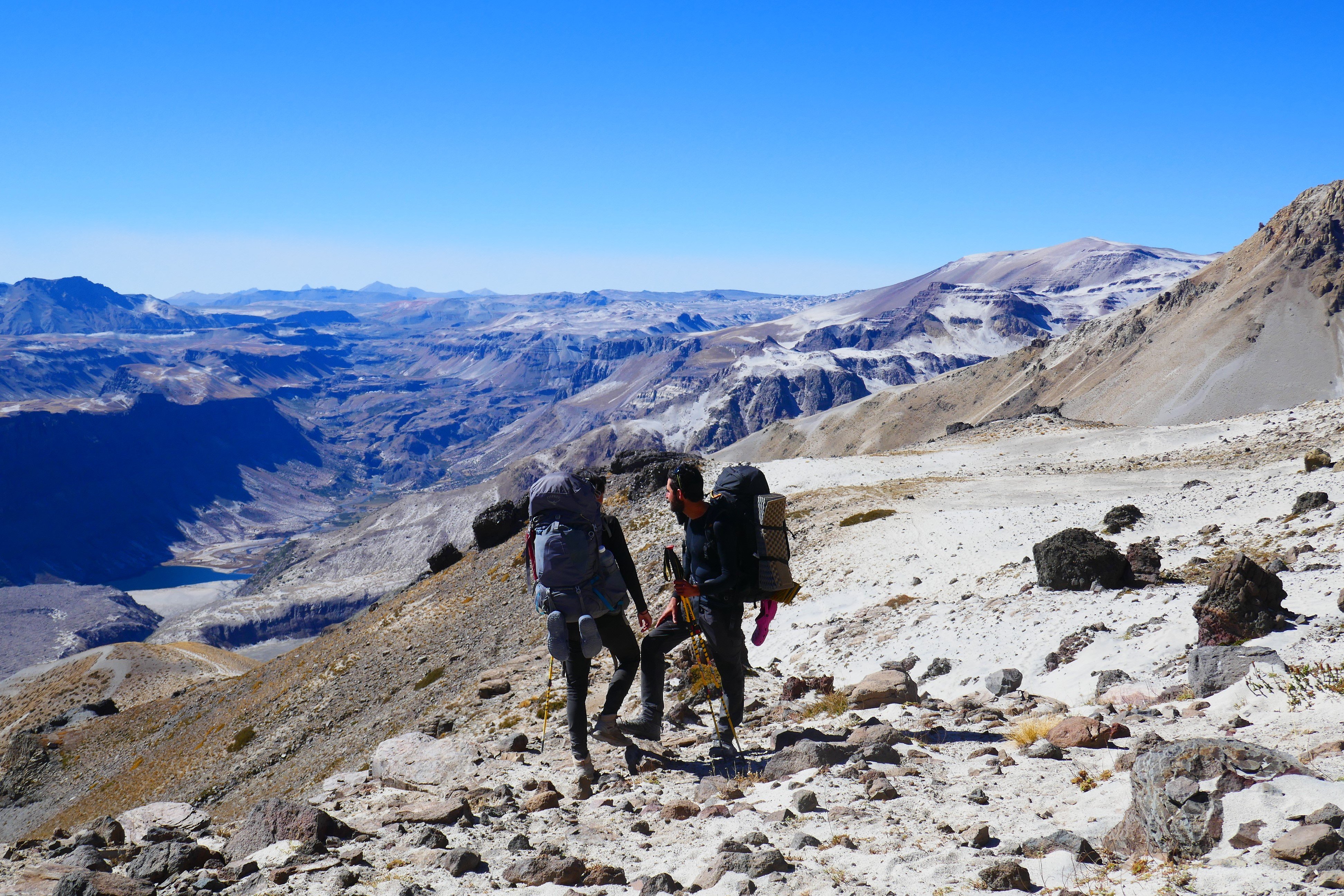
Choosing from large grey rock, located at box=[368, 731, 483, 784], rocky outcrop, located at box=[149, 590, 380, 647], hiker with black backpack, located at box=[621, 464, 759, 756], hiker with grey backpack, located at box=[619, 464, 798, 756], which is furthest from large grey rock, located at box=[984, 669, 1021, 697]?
rocky outcrop, located at box=[149, 590, 380, 647]

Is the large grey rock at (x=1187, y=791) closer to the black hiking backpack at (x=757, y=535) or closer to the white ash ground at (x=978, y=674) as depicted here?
the white ash ground at (x=978, y=674)

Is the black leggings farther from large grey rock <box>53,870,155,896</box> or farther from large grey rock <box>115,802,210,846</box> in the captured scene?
large grey rock <box>115,802,210,846</box>

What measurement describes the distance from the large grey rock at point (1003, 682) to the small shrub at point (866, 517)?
1266 centimetres

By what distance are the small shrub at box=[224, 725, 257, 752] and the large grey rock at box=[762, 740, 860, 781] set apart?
73.1ft

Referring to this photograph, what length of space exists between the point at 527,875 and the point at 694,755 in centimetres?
321

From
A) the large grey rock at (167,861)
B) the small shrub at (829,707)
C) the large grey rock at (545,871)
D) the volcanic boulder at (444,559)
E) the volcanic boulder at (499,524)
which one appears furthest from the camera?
the volcanic boulder at (444,559)

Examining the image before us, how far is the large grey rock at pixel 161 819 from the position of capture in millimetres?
8885

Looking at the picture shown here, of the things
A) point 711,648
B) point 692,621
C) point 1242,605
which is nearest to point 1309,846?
point 711,648

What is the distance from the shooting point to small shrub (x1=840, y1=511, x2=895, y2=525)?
76.7ft

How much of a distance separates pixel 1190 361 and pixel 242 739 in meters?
121

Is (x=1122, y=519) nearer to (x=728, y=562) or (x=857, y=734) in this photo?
(x=857, y=734)

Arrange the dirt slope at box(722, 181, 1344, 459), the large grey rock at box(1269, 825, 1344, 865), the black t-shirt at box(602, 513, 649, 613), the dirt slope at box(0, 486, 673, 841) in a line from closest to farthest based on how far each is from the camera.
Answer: the large grey rock at box(1269, 825, 1344, 865) → the black t-shirt at box(602, 513, 649, 613) → the dirt slope at box(0, 486, 673, 841) → the dirt slope at box(722, 181, 1344, 459)

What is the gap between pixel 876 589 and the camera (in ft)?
57.6

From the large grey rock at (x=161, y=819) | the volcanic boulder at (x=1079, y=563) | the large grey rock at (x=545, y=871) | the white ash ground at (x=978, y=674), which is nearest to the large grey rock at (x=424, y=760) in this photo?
the white ash ground at (x=978, y=674)
